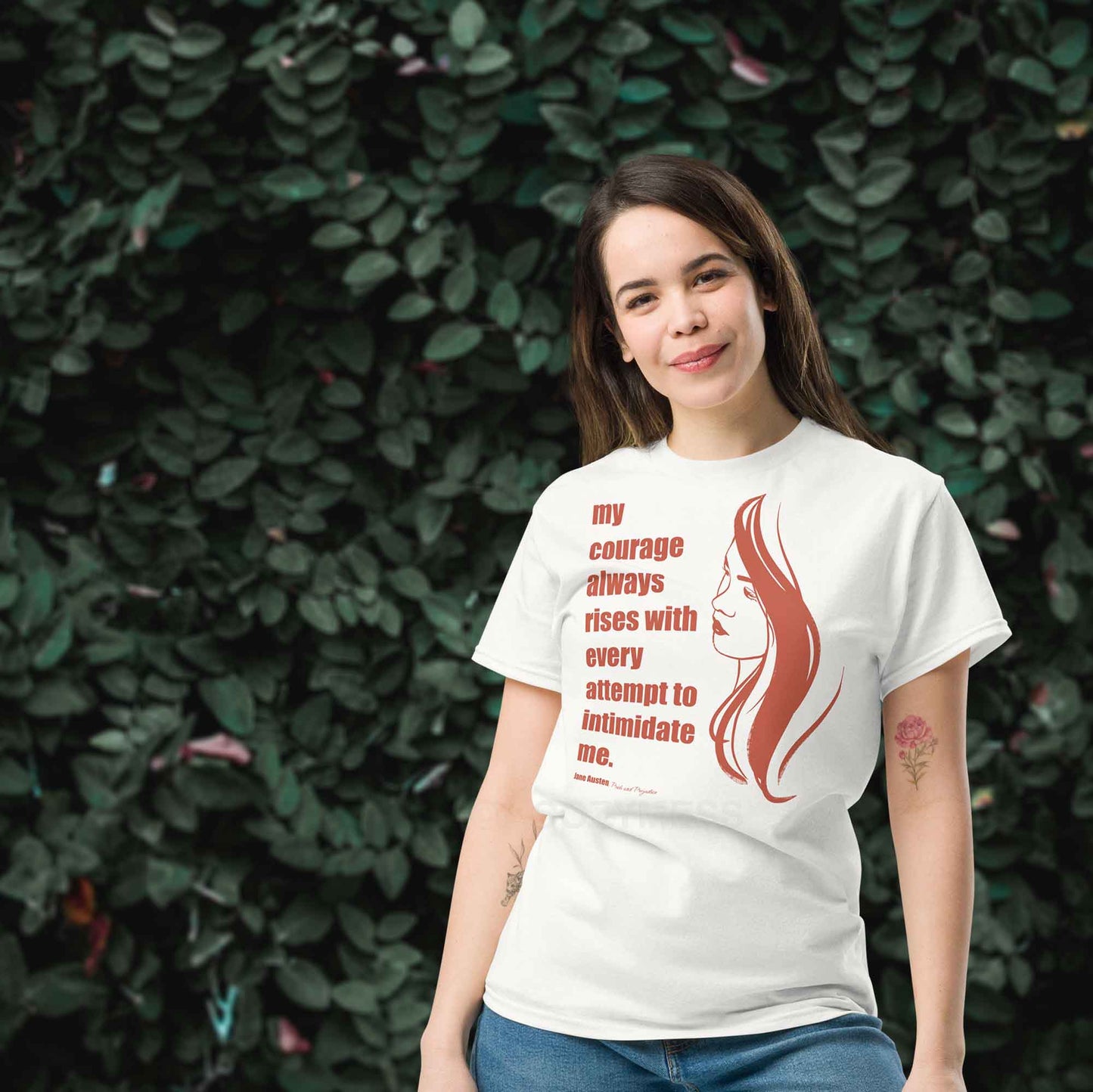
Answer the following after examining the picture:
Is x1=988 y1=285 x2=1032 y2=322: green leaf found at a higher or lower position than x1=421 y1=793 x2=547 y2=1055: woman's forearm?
higher

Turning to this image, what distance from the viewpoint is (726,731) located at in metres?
1.08

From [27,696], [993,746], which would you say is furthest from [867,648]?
[27,696]

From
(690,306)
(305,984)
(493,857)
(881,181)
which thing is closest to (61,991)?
(305,984)

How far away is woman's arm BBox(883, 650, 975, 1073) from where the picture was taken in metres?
1.04

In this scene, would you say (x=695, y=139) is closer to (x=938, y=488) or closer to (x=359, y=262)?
(x=359, y=262)

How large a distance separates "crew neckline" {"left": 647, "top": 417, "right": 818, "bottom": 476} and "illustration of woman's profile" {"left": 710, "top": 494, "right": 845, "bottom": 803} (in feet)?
0.29

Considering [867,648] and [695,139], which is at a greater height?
[695,139]

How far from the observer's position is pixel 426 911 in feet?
6.47

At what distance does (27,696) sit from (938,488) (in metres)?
1.32

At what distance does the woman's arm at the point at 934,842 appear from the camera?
1043mm

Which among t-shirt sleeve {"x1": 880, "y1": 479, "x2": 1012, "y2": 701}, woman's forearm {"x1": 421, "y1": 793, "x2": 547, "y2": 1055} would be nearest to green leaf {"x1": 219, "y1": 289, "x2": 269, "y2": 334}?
woman's forearm {"x1": 421, "y1": 793, "x2": 547, "y2": 1055}

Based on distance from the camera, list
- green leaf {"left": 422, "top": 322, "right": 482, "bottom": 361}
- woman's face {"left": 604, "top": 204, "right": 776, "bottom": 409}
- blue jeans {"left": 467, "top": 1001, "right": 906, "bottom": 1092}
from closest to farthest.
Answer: blue jeans {"left": 467, "top": 1001, "right": 906, "bottom": 1092} < woman's face {"left": 604, "top": 204, "right": 776, "bottom": 409} < green leaf {"left": 422, "top": 322, "right": 482, "bottom": 361}

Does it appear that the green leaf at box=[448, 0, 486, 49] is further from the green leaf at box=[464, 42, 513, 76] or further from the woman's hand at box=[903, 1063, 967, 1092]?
the woman's hand at box=[903, 1063, 967, 1092]

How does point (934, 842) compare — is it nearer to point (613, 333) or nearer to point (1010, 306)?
point (613, 333)
